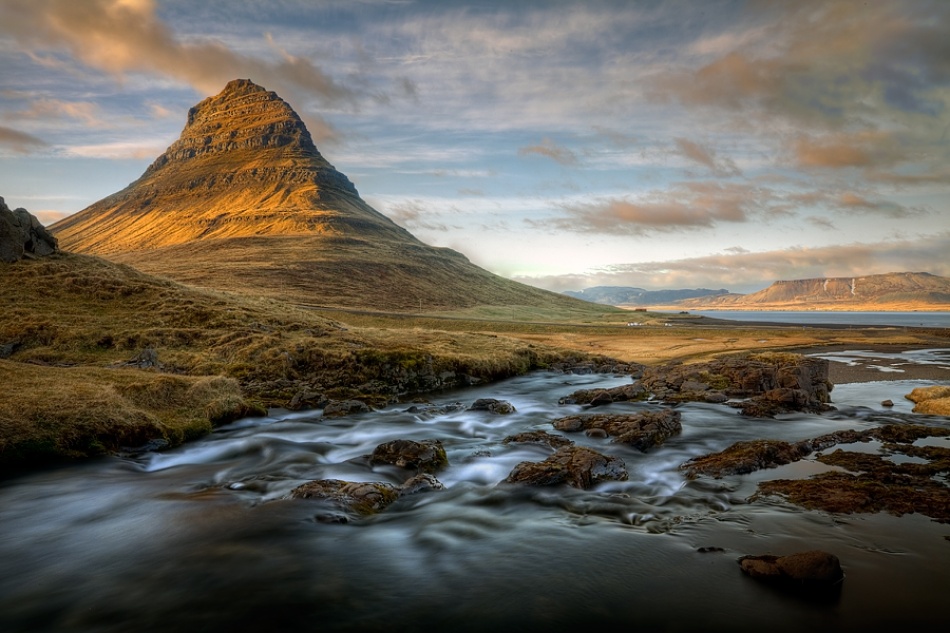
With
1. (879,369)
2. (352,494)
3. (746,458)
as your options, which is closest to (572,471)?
(746,458)

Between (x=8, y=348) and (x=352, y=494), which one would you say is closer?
(x=352, y=494)

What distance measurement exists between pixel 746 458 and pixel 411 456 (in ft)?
42.3

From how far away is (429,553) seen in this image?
1370 cm

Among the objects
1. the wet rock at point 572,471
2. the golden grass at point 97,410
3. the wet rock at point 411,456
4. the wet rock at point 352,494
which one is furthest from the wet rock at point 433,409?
the wet rock at point 352,494

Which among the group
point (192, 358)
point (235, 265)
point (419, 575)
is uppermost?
point (235, 265)

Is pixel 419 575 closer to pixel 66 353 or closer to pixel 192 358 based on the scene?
pixel 192 358

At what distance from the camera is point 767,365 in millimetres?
38156

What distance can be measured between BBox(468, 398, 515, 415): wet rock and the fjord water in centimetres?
1015

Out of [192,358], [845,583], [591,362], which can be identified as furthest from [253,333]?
[845,583]

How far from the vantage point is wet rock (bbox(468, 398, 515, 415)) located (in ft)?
104

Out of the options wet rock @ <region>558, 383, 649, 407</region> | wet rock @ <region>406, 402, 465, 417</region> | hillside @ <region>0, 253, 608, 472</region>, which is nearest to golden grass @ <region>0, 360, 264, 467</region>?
hillside @ <region>0, 253, 608, 472</region>

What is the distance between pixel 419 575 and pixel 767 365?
34.2 meters

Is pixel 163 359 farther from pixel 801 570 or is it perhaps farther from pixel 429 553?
pixel 801 570

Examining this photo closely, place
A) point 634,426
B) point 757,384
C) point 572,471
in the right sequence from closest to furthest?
point 572,471 < point 634,426 < point 757,384
